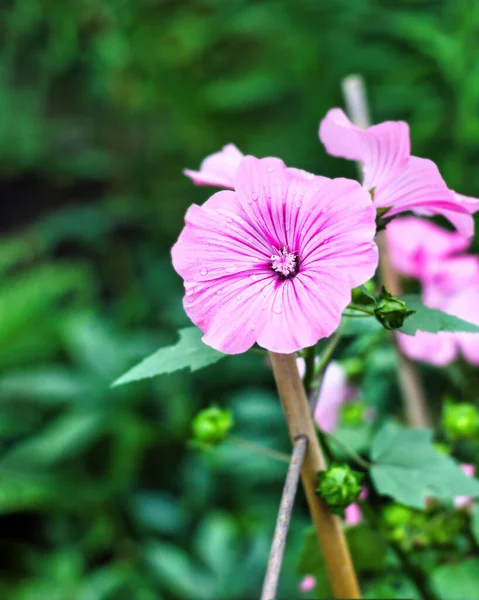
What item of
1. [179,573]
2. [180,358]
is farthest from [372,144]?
[179,573]

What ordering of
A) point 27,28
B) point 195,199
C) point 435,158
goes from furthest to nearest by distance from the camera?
point 27,28, point 195,199, point 435,158

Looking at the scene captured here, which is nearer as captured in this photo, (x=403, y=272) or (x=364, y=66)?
(x=403, y=272)

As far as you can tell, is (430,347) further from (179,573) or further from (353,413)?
(179,573)

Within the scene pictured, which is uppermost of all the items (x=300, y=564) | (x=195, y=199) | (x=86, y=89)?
(x=86, y=89)

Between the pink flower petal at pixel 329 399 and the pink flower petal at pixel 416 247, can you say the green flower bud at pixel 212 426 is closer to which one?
the pink flower petal at pixel 329 399

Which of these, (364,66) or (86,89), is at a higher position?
(86,89)

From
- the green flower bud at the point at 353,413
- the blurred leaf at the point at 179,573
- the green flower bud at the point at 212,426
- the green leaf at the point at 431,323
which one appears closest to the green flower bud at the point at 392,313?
the green leaf at the point at 431,323

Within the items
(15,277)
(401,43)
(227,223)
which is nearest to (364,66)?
(401,43)

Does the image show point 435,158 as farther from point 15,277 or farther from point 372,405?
point 15,277
